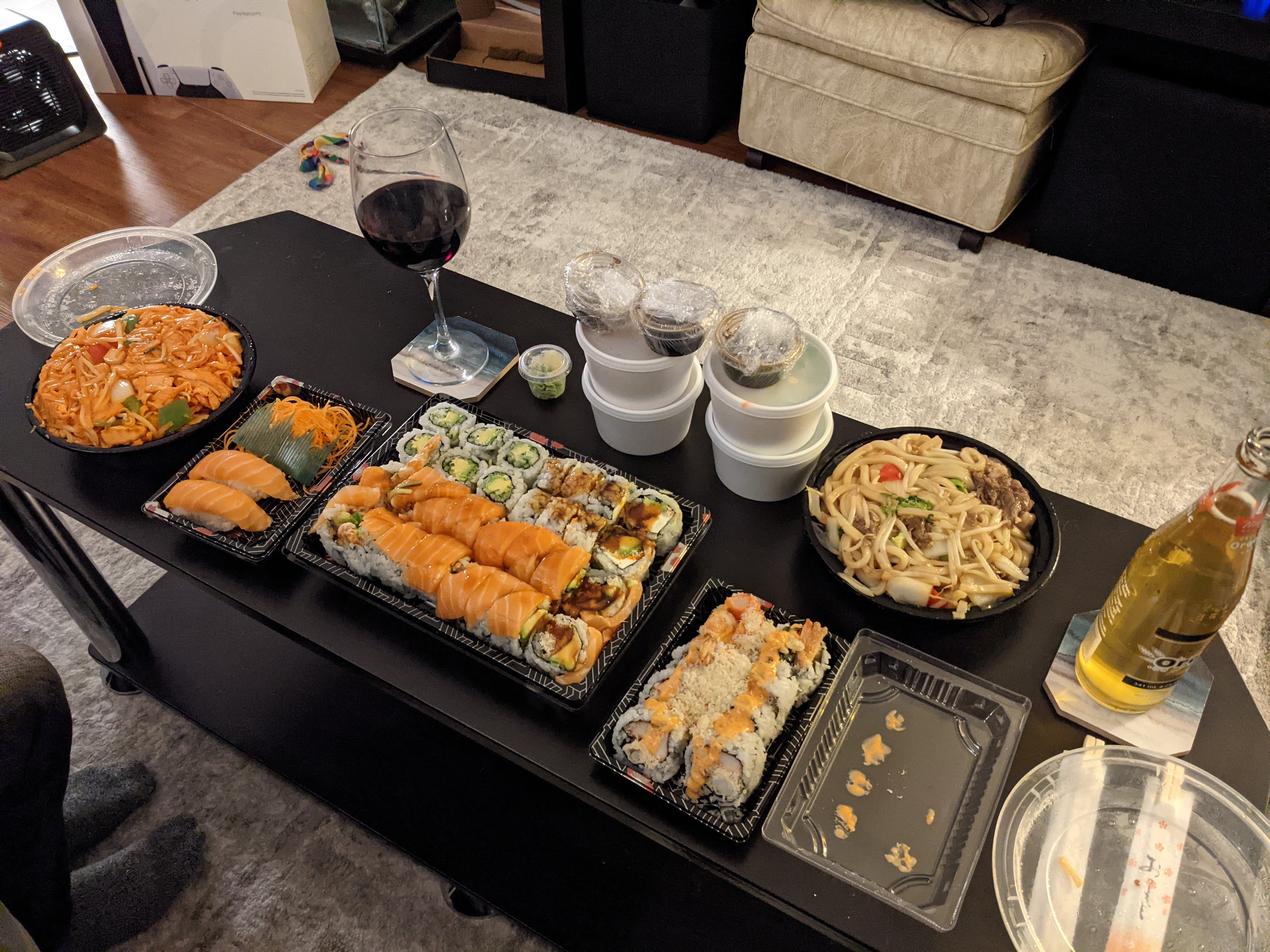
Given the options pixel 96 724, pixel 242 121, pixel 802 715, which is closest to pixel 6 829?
pixel 96 724

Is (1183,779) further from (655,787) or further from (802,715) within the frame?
(655,787)

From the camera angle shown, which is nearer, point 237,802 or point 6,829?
point 6,829

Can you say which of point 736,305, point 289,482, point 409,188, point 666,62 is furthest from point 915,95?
point 289,482

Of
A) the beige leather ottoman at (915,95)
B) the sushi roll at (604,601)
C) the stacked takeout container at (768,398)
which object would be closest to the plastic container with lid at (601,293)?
the stacked takeout container at (768,398)

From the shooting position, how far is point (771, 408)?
108cm

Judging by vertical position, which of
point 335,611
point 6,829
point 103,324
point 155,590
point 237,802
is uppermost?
point 103,324

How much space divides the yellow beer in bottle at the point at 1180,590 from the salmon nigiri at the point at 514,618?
2.14ft

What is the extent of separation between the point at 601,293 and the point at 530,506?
0.29 m

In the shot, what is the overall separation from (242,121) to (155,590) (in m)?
2.14

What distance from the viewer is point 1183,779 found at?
916 millimetres

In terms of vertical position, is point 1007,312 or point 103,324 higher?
point 103,324

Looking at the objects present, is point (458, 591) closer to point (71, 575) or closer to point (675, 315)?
point (675, 315)

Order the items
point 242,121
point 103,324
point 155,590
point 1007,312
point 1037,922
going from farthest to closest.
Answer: point 242,121 → point 1007,312 → point 155,590 → point 103,324 → point 1037,922

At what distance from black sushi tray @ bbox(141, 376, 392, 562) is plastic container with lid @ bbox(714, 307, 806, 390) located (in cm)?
53
